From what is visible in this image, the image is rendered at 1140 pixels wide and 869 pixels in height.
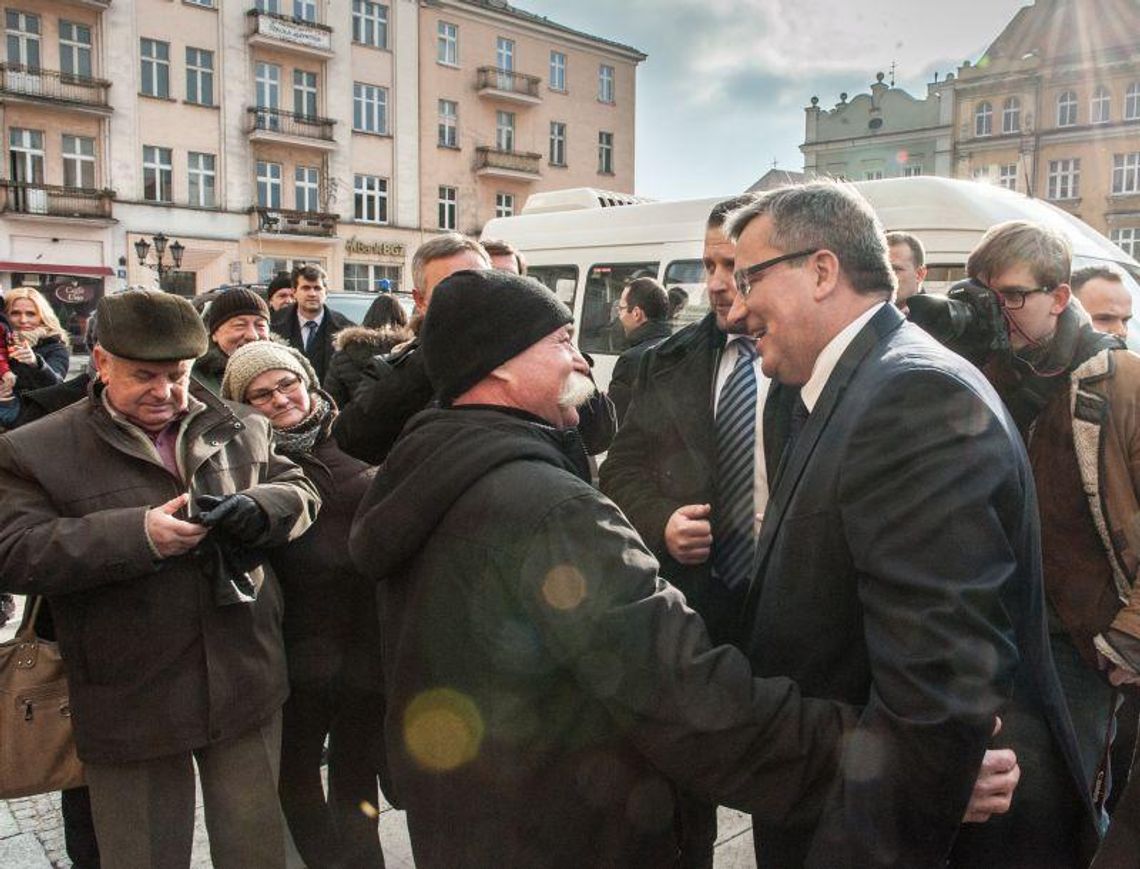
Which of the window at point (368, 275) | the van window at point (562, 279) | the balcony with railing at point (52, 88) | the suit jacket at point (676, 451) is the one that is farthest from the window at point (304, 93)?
the suit jacket at point (676, 451)

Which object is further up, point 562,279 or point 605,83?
point 605,83

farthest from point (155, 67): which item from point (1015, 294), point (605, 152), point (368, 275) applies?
point (1015, 294)

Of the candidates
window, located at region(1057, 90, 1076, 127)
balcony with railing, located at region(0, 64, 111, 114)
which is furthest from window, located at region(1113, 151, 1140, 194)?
balcony with railing, located at region(0, 64, 111, 114)

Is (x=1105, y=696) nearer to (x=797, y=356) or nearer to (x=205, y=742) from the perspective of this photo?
(x=797, y=356)

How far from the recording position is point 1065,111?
42375 millimetres

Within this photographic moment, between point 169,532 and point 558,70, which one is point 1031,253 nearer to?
point 169,532

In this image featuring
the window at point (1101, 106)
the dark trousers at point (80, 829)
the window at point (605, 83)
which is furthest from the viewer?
the window at point (1101, 106)

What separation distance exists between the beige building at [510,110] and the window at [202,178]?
288 inches

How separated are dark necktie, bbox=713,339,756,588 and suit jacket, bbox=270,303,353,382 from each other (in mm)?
4144

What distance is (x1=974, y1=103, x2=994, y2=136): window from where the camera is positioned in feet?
144

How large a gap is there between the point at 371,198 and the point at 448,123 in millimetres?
4295

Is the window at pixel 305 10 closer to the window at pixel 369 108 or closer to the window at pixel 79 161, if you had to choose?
the window at pixel 369 108

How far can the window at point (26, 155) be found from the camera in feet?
87.9

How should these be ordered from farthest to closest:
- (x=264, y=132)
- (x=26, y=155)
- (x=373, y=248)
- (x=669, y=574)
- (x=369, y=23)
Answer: (x=373, y=248), (x=369, y=23), (x=264, y=132), (x=26, y=155), (x=669, y=574)
